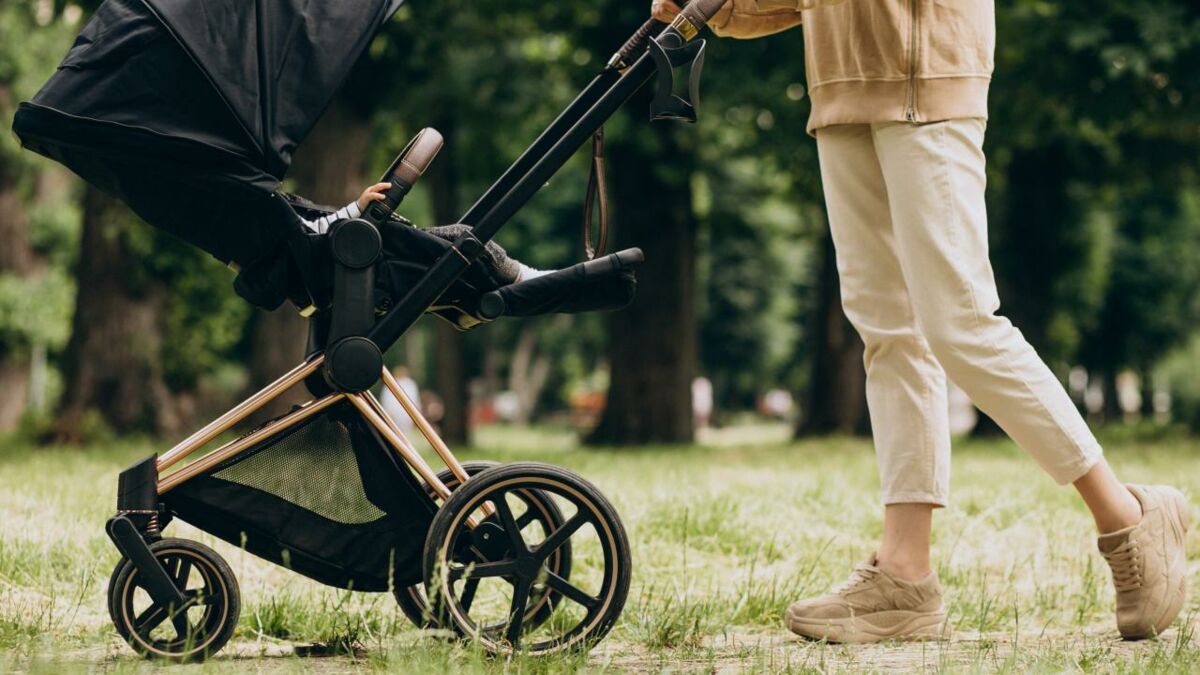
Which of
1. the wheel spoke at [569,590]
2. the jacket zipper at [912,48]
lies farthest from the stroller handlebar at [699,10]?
the wheel spoke at [569,590]

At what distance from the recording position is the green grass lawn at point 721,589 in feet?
11.5

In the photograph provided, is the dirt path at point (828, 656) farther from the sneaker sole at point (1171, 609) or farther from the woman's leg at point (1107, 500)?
the woman's leg at point (1107, 500)

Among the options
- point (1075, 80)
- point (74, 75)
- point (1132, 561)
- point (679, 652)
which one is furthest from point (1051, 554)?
point (1075, 80)

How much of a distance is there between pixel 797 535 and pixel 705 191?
20.0 m

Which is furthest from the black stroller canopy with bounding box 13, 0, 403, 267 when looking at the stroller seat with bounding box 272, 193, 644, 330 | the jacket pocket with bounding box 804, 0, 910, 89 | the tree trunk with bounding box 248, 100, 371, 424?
the tree trunk with bounding box 248, 100, 371, 424

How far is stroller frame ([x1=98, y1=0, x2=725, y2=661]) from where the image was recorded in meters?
3.45

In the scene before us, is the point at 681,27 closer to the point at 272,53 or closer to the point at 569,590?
the point at 272,53

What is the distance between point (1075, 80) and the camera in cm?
1278

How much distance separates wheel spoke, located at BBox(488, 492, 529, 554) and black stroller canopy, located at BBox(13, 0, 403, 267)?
2.68 feet

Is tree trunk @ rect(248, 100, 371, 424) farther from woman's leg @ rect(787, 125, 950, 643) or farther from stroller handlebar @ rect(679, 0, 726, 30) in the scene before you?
stroller handlebar @ rect(679, 0, 726, 30)

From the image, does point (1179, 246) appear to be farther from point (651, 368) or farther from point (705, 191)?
point (651, 368)

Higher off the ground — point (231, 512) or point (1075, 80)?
point (1075, 80)

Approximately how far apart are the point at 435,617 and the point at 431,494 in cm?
30

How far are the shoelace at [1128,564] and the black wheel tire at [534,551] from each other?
1.32m
